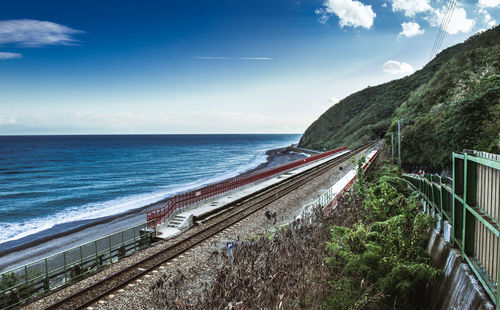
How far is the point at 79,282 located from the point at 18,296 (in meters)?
1.65

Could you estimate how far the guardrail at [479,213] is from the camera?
3.46 meters

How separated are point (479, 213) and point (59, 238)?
29.6m

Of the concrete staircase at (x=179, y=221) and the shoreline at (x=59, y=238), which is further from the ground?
the concrete staircase at (x=179, y=221)

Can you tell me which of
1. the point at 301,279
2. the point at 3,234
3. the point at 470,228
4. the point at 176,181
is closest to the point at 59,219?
the point at 3,234

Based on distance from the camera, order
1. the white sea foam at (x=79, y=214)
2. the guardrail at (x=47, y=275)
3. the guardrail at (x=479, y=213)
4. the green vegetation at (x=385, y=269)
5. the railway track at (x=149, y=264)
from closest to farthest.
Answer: the guardrail at (x=479, y=213) < the green vegetation at (x=385, y=269) < the railway track at (x=149, y=264) < the guardrail at (x=47, y=275) < the white sea foam at (x=79, y=214)

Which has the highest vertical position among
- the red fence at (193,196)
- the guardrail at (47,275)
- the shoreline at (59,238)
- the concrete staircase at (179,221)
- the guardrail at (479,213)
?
the guardrail at (479,213)

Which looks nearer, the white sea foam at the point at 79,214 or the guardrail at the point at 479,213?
the guardrail at the point at 479,213

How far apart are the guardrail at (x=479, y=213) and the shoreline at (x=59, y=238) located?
80.0 ft

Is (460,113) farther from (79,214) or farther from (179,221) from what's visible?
(79,214)

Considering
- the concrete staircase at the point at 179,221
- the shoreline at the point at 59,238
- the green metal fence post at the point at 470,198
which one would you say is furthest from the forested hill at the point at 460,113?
the shoreline at the point at 59,238

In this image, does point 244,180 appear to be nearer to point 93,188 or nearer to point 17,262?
point 17,262

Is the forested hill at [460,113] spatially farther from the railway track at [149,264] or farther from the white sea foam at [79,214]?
the white sea foam at [79,214]

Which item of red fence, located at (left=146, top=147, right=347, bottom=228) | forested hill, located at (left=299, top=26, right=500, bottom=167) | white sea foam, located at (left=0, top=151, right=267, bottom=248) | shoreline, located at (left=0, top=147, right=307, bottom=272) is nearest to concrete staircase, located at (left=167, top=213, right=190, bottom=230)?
red fence, located at (left=146, top=147, right=347, bottom=228)

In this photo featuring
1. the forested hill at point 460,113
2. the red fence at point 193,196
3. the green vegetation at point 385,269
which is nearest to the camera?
the green vegetation at point 385,269
